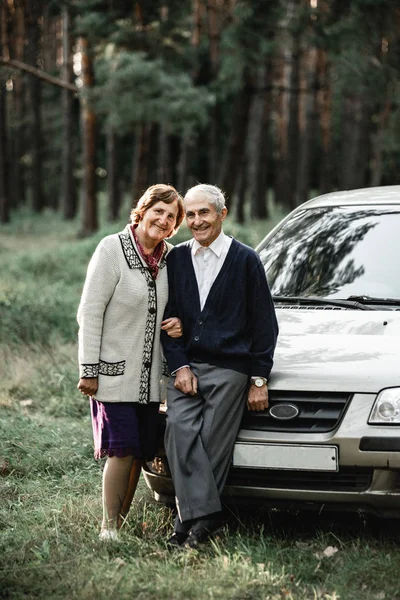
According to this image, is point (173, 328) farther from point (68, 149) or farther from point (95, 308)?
point (68, 149)

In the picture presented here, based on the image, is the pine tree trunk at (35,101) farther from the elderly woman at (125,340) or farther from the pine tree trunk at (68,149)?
the elderly woman at (125,340)

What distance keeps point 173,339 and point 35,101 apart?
30.8 m

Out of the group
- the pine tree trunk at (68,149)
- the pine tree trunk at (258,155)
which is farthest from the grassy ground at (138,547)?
the pine tree trunk at (68,149)

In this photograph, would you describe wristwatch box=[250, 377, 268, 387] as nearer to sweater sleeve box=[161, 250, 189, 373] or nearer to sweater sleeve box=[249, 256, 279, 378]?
sweater sleeve box=[249, 256, 279, 378]

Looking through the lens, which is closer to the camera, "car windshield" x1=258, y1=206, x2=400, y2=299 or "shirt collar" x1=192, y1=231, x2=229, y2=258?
"shirt collar" x1=192, y1=231, x2=229, y2=258

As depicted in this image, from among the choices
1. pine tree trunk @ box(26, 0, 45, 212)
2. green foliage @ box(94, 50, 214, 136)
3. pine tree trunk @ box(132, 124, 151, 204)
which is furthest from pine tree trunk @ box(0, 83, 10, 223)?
green foliage @ box(94, 50, 214, 136)

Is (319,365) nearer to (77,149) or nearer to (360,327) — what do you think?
(360,327)

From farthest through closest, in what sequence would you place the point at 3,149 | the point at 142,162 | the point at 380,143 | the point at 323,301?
the point at 3,149, the point at 380,143, the point at 142,162, the point at 323,301

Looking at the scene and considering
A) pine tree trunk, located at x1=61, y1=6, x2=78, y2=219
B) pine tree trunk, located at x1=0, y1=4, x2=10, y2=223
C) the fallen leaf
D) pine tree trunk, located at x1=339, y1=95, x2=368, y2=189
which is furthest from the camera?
pine tree trunk, located at x1=61, y1=6, x2=78, y2=219

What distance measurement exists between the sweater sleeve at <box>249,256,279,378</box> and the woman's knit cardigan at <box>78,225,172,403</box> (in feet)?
A: 1.59

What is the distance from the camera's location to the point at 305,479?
4223mm

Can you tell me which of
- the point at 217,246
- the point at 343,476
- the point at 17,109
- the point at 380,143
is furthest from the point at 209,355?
the point at 17,109

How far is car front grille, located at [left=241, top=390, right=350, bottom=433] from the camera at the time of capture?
13.6 ft

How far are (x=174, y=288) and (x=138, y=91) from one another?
14.1m
